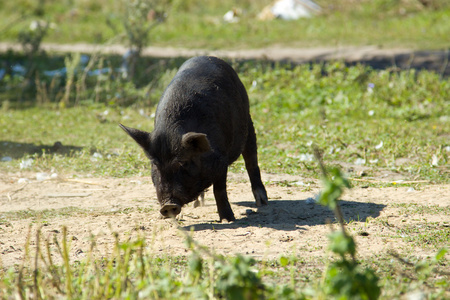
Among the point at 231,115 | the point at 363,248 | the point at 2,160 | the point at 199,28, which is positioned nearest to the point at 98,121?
the point at 2,160

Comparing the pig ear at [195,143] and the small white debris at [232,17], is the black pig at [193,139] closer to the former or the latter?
the pig ear at [195,143]

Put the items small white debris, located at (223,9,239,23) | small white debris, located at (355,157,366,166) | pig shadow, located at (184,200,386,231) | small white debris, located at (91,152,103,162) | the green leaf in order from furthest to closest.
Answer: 1. small white debris, located at (223,9,239,23)
2. small white debris, located at (91,152,103,162)
3. small white debris, located at (355,157,366,166)
4. pig shadow, located at (184,200,386,231)
5. the green leaf

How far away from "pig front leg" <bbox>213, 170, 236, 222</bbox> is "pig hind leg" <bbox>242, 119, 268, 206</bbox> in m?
0.65

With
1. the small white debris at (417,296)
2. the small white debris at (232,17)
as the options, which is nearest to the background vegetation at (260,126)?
the small white debris at (417,296)

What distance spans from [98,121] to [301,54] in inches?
221

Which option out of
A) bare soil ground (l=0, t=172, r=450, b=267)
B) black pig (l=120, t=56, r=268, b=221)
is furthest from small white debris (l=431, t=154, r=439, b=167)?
black pig (l=120, t=56, r=268, b=221)

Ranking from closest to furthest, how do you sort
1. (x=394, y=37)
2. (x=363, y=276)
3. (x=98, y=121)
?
(x=363, y=276), (x=98, y=121), (x=394, y=37)

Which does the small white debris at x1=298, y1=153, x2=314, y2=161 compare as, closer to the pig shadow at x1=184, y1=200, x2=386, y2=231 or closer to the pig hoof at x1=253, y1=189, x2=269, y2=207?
the pig shadow at x1=184, y1=200, x2=386, y2=231

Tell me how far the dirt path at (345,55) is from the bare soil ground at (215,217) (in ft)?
16.9

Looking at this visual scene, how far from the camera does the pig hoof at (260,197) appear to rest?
5953 mm

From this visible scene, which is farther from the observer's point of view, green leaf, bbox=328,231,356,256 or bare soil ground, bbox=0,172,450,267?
bare soil ground, bbox=0,172,450,267

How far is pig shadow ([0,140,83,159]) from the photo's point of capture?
8.18 m

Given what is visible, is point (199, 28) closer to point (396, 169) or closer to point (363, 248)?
point (396, 169)

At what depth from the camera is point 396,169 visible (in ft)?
23.2
